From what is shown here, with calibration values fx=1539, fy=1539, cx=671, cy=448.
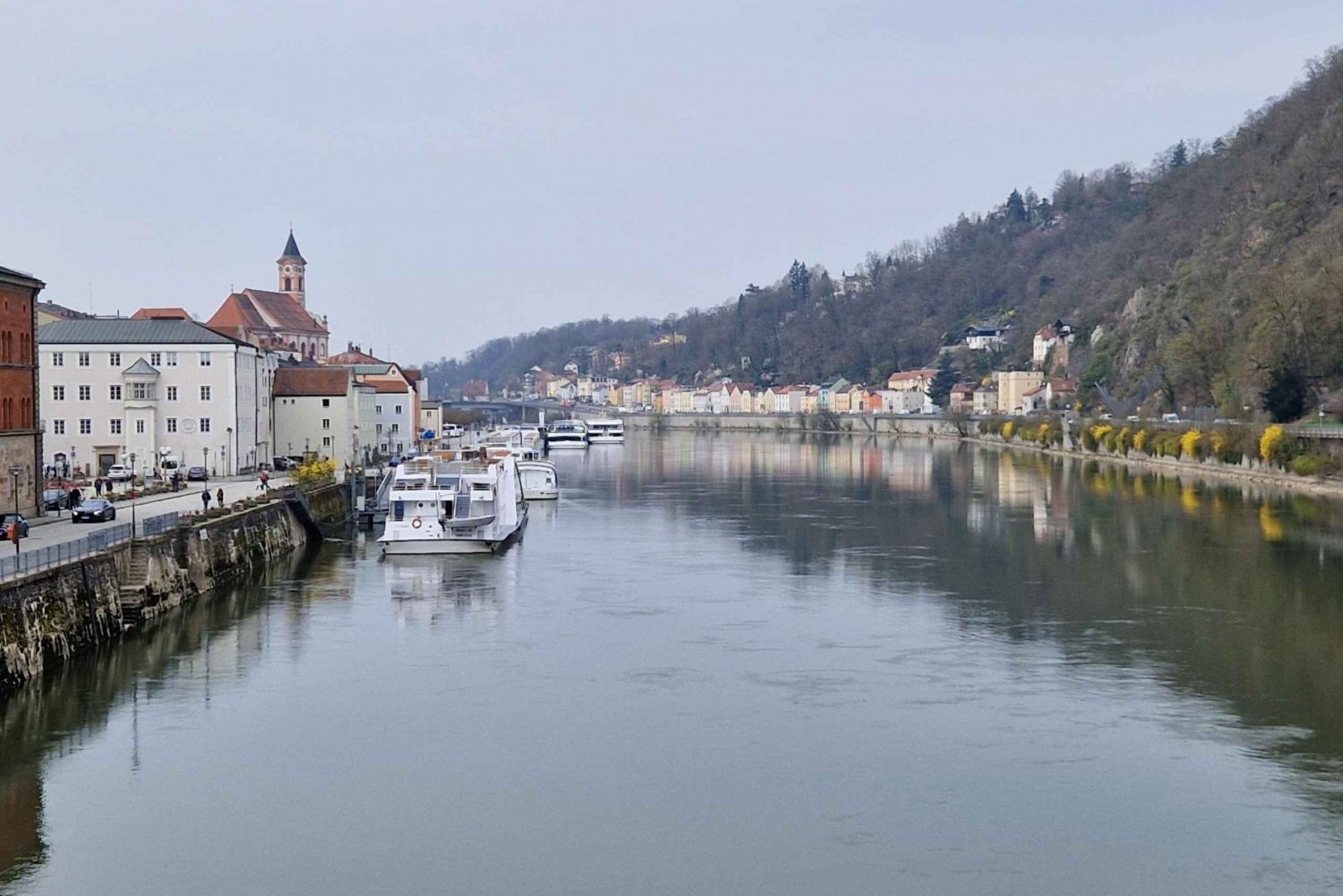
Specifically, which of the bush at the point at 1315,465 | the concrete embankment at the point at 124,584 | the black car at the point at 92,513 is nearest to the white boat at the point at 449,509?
the concrete embankment at the point at 124,584

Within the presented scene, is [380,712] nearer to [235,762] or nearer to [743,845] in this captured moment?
[235,762]

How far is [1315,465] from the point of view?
37062 millimetres

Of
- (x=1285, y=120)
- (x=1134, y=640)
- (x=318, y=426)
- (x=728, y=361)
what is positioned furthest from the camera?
(x=728, y=361)

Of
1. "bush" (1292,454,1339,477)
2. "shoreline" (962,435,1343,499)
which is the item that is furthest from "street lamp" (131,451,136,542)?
"bush" (1292,454,1339,477)

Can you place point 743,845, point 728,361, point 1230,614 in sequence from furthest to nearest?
point 728,361 → point 1230,614 → point 743,845

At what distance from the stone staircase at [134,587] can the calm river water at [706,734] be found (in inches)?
23.3

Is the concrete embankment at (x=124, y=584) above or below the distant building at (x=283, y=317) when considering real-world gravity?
below

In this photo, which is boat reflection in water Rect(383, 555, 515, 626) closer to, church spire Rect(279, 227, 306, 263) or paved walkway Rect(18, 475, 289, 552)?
paved walkway Rect(18, 475, 289, 552)

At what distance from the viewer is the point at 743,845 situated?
35.5 feet

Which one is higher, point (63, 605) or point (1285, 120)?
point (1285, 120)

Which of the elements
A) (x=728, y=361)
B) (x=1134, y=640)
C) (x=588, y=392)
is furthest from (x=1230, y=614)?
(x=588, y=392)

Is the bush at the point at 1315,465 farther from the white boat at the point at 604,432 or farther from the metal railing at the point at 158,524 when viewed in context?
the white boat at the point at 604,432

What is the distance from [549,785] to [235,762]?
8.96ft

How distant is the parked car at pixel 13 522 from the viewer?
18.5 meters
